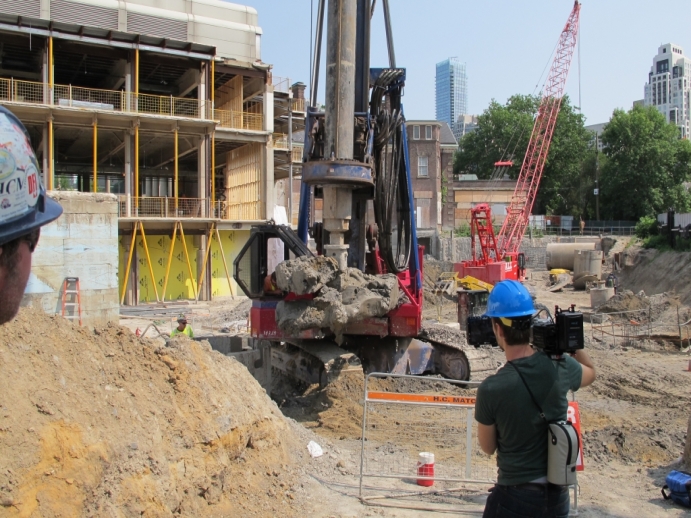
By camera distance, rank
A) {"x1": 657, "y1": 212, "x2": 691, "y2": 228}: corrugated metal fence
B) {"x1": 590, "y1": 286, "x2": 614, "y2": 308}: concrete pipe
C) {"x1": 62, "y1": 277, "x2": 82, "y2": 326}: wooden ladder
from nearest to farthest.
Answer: {"x1": 62, "y1": 277, "x2": 82, "y2": 326}: wooden ladder, {"x1": 590, "y1": 286, "x2": 614, "y2": 308}: concrete pipe, {"x1": 657, "y1": 212, "x2": 691, "y2": 228}: corrugated metal fence

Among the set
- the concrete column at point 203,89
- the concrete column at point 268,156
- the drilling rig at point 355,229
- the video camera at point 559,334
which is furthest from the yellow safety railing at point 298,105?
the video camera at point 559,334

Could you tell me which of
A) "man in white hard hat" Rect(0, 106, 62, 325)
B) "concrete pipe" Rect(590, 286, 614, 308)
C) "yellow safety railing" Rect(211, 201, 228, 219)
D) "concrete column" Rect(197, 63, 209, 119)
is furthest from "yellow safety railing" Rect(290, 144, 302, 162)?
"man in white hard hat" Rect(0, 106, 62, 325)

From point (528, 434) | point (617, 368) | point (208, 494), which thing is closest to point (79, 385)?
point (208, 494)

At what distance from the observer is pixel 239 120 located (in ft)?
98.5

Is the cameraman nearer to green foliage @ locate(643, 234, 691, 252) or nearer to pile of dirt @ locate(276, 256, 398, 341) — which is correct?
pile of dirt @ locate(276, 256, 398, 341)

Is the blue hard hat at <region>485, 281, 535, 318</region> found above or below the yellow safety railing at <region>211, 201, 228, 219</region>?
below

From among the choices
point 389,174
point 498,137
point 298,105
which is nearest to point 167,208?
point 298,105

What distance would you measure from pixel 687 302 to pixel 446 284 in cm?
903

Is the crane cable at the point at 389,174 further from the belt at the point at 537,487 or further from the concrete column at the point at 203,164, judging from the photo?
the concrete column at the point at 203,164

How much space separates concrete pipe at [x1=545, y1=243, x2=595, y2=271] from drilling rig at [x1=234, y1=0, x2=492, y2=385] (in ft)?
103

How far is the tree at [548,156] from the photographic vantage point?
6300 cm

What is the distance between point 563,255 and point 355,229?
108ft

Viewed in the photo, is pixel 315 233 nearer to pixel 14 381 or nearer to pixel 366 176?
pixel 366 176

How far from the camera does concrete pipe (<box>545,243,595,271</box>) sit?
39750mm
